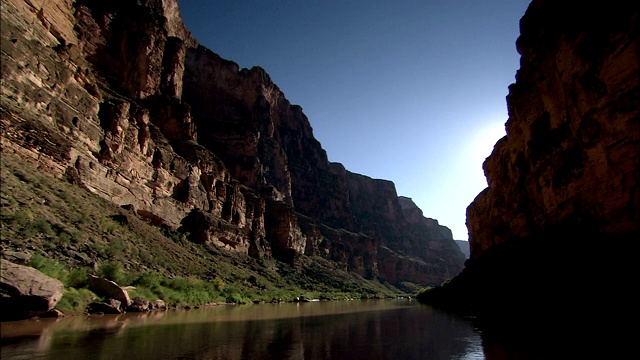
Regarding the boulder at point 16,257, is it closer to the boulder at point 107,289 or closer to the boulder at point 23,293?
the boulder at point 23,293

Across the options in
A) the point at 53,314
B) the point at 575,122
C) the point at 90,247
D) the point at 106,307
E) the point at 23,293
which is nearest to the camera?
the point at 23,293

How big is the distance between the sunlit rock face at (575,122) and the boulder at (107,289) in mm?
23280

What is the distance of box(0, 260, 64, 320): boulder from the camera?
32.2 feet

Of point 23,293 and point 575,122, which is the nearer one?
point 23,293

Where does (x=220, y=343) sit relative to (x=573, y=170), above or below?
below

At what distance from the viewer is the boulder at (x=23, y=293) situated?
9801mm

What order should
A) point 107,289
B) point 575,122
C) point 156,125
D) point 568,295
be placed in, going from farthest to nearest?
point 156,125, point 575,122, point 107,289, point 568,295

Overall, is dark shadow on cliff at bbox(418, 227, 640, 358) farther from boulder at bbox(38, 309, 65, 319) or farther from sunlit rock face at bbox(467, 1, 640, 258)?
boulder at bbox(38, 309, 65, 319)

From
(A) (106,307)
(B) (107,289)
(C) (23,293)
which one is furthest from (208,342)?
(B) (107,289)

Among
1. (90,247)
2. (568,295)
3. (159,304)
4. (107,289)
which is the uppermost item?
(90,247)

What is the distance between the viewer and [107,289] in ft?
52.7

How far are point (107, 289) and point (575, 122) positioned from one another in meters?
26.4

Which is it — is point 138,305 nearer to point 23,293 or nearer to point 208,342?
point 23,293

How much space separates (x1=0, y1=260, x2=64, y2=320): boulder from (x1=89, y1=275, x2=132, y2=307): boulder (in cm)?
521
